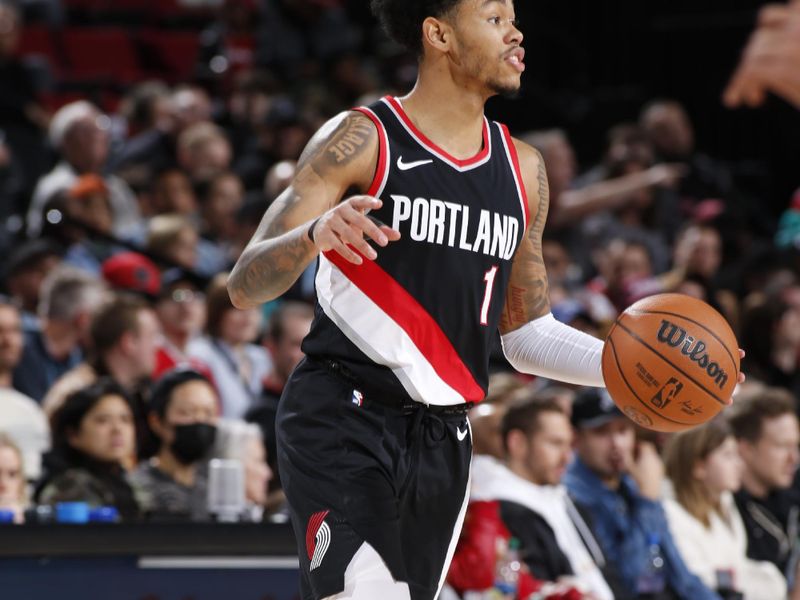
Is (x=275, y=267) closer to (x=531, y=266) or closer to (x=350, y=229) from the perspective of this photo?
(x=350, y=229)

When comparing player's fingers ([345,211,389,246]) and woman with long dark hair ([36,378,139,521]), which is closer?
player's fingers ([345,211,389,246])

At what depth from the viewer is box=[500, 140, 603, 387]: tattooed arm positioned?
4121 millimetres

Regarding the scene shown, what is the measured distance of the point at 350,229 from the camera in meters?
3.25

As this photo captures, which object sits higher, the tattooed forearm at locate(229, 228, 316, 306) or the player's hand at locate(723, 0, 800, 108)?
the player's hand at locate(723, 0, 800, 108)

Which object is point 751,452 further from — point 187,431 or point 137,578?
point 137,578

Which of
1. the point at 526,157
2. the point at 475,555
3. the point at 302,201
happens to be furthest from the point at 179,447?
the point at 302,201

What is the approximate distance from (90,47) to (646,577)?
881 cm

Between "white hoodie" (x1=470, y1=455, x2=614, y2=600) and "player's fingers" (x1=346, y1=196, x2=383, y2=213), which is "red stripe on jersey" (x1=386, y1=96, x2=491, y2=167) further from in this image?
"white hoodie" (x1=470, y1=455, x2=614, y2=600)

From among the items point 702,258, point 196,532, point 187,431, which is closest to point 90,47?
point 702,258

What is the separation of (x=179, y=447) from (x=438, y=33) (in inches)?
119

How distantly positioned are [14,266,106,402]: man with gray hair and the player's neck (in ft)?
12.9

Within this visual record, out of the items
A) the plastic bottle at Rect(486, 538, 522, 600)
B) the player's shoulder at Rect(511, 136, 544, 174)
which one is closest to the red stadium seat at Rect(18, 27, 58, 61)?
the plastic bottle at Rect(486, 538, 522, 600)

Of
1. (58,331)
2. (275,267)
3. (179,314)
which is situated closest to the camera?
(275,267)

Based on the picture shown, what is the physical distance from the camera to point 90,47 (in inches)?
545
